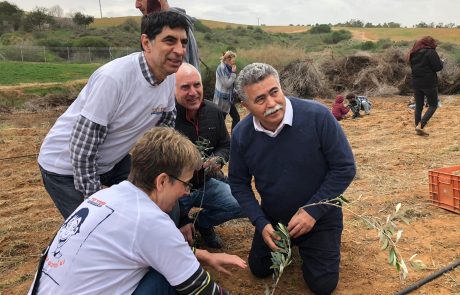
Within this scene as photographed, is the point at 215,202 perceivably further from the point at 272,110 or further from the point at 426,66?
the point at 426,66

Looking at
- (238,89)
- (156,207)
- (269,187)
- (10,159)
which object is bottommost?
(10,159)

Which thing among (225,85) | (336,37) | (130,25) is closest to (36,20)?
(130,25)

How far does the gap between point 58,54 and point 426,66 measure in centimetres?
2948

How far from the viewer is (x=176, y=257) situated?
1.89m

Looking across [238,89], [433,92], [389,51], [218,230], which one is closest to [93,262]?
[238,89]

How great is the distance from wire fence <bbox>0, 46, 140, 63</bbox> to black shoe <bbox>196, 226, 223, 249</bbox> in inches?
1047

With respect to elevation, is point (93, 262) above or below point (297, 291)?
above

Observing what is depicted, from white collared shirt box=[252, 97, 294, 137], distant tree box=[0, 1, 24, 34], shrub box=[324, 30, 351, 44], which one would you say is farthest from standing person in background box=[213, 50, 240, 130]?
distant tree box=[0, 1, 24, 34]

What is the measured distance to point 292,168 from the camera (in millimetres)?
2850

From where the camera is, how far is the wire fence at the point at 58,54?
96.2ft

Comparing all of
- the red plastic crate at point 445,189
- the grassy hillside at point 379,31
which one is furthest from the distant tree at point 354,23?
the red plastic crate at point 445,189

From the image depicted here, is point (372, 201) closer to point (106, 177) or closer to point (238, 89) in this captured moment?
point (238, 89)

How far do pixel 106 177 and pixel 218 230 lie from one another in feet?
4.76

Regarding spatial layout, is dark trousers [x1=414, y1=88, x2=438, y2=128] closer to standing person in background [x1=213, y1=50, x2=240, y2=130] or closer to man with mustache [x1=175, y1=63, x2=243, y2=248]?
standing person in background [x1=213, y1=50, x2=240, y2=130]
